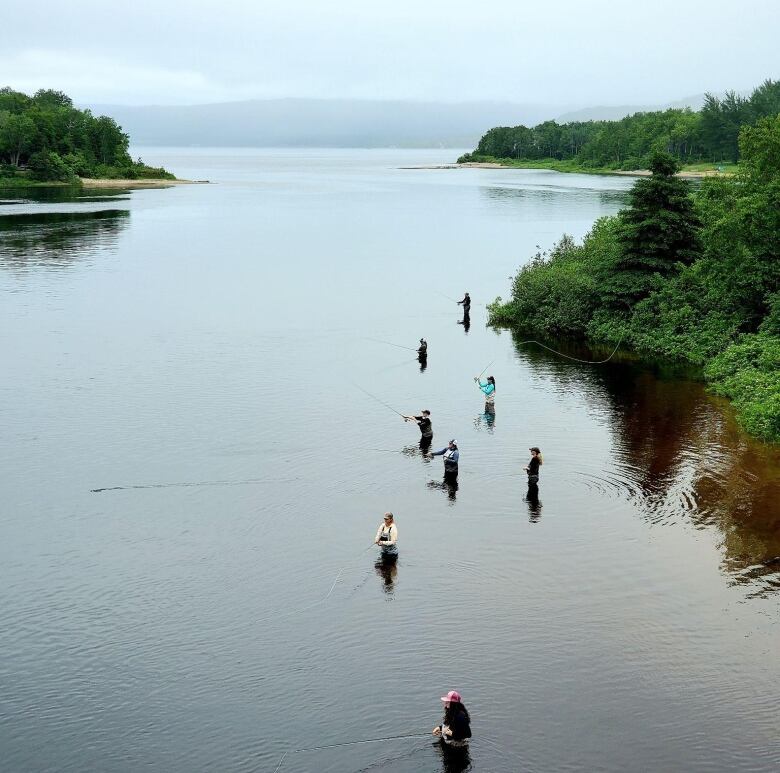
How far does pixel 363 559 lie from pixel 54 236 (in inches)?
3027

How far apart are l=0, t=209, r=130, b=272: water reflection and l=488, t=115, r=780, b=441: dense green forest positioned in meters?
43.2

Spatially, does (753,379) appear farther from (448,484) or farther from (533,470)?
(448,484)

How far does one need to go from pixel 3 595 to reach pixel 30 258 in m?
61.6

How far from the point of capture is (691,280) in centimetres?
4881

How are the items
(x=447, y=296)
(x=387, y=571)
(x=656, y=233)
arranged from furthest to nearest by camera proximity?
(x=447, y=296), (x=656, y=233), (x=387, y=571)

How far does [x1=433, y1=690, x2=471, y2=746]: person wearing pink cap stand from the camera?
56.4ft

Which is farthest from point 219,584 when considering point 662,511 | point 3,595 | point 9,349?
point 9,349

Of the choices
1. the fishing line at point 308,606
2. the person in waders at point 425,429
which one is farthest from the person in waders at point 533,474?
the fishing line at point 308,606

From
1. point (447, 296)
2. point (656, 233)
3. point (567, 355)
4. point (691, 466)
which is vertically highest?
point (656, 233)

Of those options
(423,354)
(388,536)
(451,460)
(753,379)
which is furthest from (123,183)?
(388,536)

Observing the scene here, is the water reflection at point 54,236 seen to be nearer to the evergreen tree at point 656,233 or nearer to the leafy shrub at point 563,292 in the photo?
the leafy shrub at point 563,292

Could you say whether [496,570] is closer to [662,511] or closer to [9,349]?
[662,511]

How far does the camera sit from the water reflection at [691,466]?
26.2 m

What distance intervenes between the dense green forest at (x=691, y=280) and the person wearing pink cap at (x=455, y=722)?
26.2 metres
